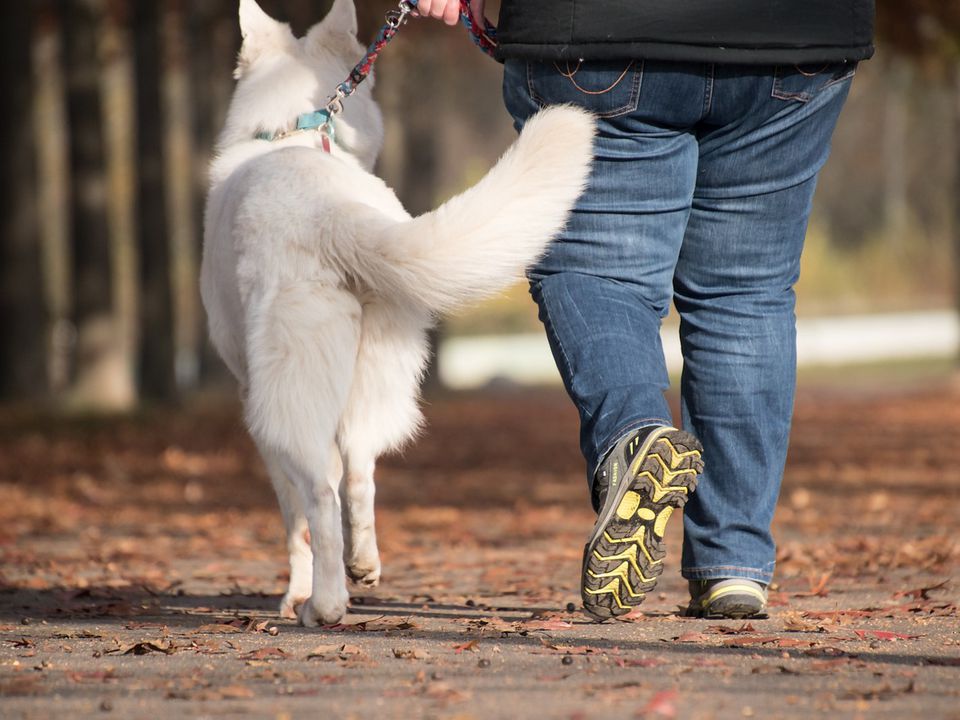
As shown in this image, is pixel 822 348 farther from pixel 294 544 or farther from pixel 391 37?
pixel 294 544

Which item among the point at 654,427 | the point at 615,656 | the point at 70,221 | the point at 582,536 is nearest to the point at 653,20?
the point at 654,427

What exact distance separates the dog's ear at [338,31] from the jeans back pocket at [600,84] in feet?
4.92

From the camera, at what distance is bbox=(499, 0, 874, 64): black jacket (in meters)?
3.56

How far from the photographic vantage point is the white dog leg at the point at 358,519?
4277 millimetres

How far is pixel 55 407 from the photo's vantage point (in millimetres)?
14852

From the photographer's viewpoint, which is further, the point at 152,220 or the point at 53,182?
the point at 53,182

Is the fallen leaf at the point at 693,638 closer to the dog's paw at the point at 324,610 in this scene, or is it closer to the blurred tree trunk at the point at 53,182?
the dog's paw at the point at 324,610

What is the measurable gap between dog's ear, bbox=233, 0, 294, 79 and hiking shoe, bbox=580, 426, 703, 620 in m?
2.31

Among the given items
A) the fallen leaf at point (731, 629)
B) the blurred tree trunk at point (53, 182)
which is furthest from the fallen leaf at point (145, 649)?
the blurred tree trunk at point (53, 182)

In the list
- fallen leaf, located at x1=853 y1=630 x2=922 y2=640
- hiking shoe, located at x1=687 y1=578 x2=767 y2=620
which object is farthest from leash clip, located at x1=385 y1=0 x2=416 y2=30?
fallen leaf, located at x1=853 y1=630 x2=922 y2=640

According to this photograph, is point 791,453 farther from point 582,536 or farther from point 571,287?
point 571,287

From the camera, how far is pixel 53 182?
32.2 metres

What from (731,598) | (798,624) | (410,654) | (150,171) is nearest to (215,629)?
(410,654)

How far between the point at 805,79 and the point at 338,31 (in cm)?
186
